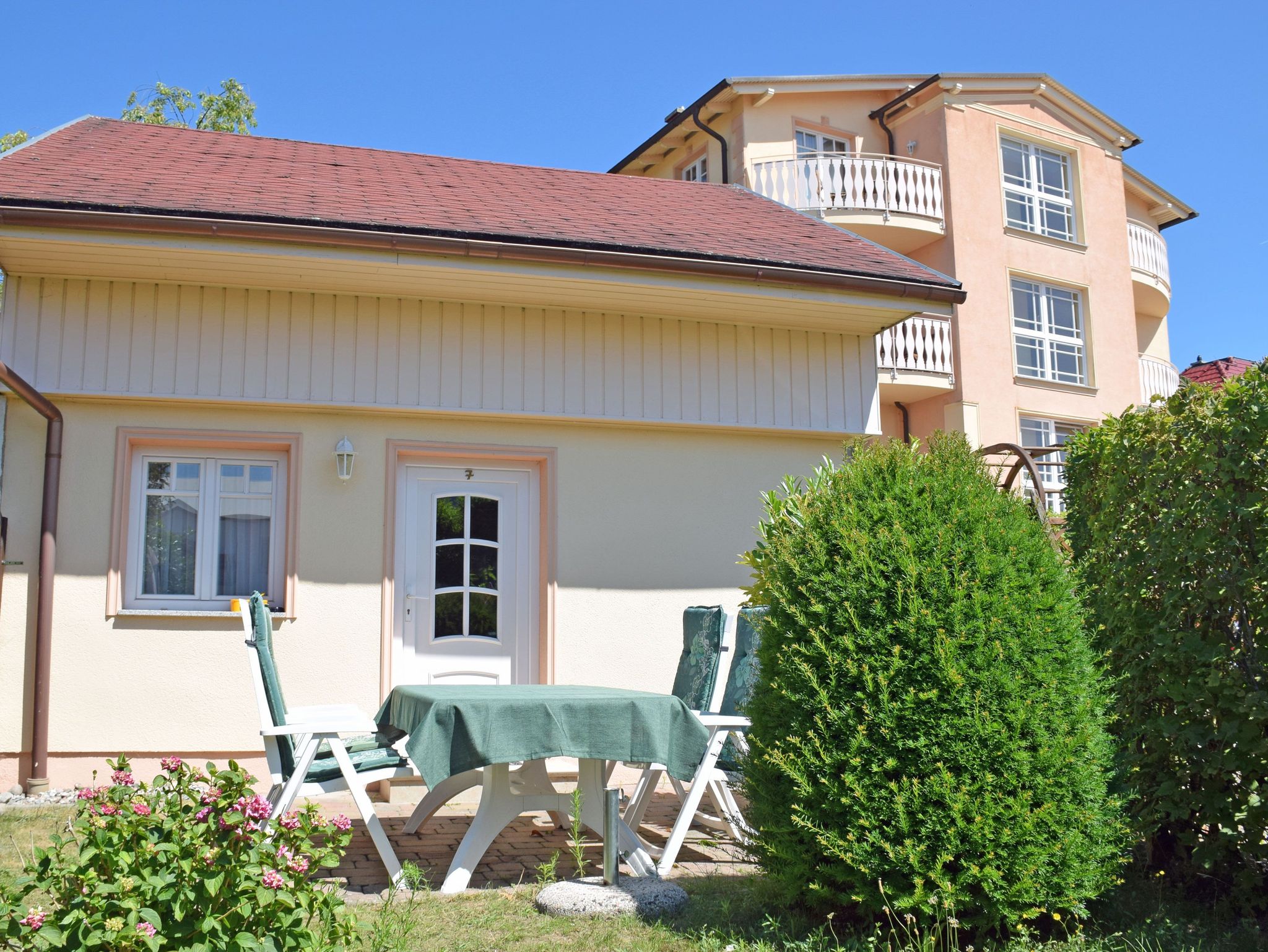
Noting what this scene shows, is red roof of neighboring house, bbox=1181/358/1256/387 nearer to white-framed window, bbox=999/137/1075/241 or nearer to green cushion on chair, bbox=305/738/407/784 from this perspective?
white-framed window, bbox=999/137/1075/241

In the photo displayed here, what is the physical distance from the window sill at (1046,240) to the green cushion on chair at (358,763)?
16554 mm

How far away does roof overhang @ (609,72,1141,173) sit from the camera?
60.4 feet

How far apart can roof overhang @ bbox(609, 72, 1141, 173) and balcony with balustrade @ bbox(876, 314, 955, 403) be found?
442 centimetres

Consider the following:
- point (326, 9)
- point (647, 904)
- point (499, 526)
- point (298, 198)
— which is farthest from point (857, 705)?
point (326, 9)

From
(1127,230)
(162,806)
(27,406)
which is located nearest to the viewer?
(162,806)

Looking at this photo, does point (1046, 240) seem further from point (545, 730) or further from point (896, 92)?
point (545, 730)

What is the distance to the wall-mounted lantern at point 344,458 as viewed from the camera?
752 centimetres

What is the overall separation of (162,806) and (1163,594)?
357cm

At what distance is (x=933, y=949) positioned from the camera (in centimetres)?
352

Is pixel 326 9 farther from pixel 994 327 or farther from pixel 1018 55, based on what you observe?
pixel 1018 55

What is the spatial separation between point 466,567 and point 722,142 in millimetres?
12872

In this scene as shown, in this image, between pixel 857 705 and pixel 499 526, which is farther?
pixel 499 526

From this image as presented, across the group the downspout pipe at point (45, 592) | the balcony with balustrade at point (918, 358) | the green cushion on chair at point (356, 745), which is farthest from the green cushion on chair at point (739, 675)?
the balcony with balustrade at point (918, 358)

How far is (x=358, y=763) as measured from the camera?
5.12m
